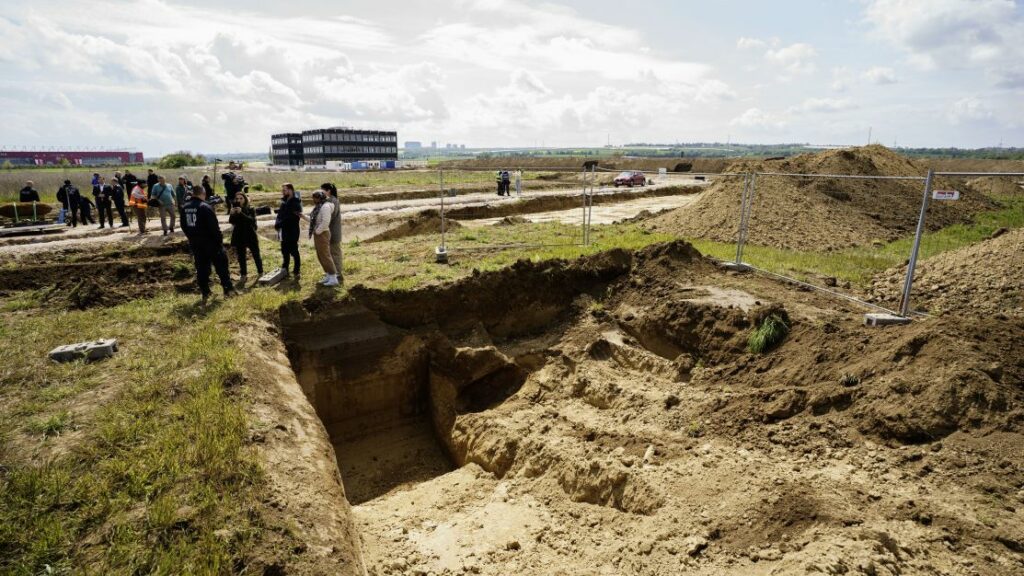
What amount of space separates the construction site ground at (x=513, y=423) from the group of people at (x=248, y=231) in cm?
49

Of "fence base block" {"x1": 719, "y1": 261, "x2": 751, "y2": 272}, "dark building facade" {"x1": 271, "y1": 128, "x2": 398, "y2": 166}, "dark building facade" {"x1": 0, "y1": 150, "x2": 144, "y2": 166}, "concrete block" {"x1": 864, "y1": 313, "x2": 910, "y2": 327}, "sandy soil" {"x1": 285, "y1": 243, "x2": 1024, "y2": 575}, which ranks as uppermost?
"dark building facade" {"x1": 271, "y1": 128, "x2": 398, "y2": 166}

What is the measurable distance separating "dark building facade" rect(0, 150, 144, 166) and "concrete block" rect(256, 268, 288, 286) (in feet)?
282

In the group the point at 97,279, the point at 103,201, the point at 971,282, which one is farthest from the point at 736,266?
the point at 103,201

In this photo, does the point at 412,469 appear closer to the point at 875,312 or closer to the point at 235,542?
the point at 235,542

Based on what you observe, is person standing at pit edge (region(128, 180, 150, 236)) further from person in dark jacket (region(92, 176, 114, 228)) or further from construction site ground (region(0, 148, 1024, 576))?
construction site ground (region(0, 148, 1024, 576))

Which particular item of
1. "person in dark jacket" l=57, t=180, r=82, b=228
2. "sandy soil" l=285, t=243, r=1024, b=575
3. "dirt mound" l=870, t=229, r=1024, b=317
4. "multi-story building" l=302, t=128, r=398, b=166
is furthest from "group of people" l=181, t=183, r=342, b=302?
"multi-story building" l=302, t=128, r=398, b=166

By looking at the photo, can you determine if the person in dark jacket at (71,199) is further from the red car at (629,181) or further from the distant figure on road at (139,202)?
the red car at (629,181)

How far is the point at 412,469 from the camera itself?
8.66m

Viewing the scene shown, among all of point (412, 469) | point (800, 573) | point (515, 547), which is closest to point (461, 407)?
point (412, 469)

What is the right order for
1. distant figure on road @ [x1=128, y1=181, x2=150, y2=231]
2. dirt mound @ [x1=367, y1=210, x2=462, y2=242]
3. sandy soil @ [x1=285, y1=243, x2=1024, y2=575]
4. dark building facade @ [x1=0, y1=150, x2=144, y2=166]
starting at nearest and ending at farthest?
sandy soil @ [x1=285, y1=243, x2=1024, y2=575] < distant figure on road @ [x1=128, y1=181, x2=150, y2=231] < dirt mound @ [x1=367, y1=210, x2=462, y2=242] < dark building facade @ [x1=0, y1=150, x2=144, y2=166]

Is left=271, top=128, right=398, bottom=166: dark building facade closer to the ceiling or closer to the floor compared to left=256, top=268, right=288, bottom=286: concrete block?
closer to the ceiling

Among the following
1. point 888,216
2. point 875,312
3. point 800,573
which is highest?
point 888,216

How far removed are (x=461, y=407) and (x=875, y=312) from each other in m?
7.23

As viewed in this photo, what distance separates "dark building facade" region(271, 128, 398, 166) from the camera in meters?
93.0
